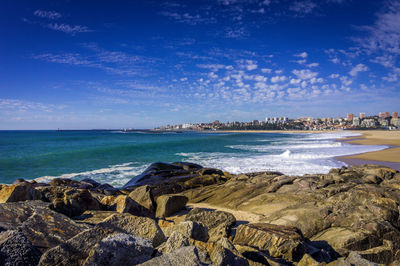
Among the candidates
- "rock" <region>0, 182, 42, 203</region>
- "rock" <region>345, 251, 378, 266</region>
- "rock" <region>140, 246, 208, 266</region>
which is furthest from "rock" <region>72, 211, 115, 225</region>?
"rock" <region>345, 251, 378, 266</region>

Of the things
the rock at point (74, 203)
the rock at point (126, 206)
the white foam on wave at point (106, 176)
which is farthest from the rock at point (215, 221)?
the white foam on wave at point (106, 176)

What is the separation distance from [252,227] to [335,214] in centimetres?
259

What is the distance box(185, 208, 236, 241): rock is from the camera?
4.33 m

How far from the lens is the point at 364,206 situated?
5.61 meters

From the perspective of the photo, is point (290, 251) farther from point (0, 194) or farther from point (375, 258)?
point (0, 194)

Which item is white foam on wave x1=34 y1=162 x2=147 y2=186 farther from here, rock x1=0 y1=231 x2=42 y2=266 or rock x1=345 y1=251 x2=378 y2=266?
rock x1=345 y1=251 x2=378 y2=266

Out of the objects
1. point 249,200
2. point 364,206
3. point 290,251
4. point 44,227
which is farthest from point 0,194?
point 364,206

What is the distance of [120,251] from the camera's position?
229 centimetres

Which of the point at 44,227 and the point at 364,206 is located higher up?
the point at 44,227

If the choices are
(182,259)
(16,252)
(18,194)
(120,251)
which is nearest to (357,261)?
(182,259)

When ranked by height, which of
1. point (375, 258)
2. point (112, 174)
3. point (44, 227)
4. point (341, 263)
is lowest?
point (112, 174)

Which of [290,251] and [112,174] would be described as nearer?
[290,251]

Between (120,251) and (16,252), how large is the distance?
1023 millimetres

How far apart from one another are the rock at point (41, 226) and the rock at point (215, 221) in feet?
6.94
